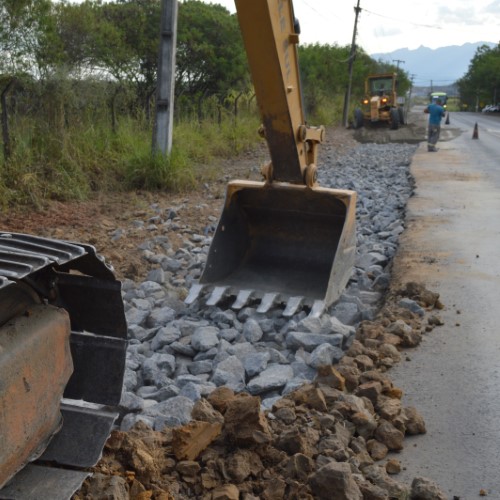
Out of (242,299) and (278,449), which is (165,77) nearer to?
(242,299)

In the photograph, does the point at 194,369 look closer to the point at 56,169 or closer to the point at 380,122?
the point at 56,169

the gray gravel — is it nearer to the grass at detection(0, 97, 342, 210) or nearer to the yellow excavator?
the yellow excavator

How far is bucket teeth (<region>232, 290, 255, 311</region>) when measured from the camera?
5445 millimetres

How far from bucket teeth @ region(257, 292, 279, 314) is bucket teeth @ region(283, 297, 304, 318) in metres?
0.12

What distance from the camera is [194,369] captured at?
437 centimetres

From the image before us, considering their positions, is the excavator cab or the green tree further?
the green tree

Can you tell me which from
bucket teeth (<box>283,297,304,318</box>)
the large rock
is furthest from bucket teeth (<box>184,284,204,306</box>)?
the large rock

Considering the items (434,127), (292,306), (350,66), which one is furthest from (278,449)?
(350,66)

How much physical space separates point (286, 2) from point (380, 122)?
2618 centimetres

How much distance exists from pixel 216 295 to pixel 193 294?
19cm

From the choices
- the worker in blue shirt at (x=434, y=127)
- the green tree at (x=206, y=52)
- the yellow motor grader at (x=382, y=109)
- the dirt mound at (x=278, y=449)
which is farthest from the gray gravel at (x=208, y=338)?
the yellow motor grader at (x=382, y=109)

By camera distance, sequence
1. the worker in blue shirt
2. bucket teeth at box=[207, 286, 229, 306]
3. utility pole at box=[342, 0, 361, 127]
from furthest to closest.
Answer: utility pole at box=[342, 0, 361, 127] < the worker in blue shirt < bucket teeth at box=[207, 286, 229, 306]

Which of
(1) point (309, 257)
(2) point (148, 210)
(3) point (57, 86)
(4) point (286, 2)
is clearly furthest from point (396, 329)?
(3) point (57, 86)

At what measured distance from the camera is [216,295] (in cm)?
557
